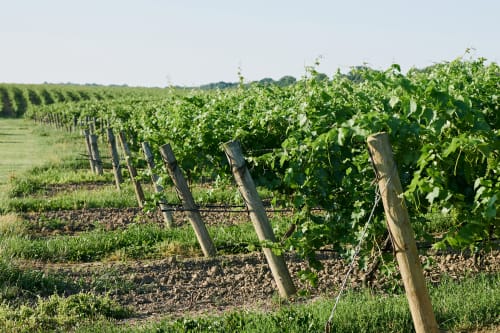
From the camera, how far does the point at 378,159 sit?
4090 millimetres

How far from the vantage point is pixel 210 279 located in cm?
757

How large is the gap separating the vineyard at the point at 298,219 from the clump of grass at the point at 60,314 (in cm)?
2

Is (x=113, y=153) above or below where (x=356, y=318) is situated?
above

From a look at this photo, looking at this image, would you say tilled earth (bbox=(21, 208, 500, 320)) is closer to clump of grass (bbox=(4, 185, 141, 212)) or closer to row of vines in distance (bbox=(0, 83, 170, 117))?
clump of grass (bbox=(4, 185, 141, 212))

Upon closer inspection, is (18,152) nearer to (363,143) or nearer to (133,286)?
(133,286)

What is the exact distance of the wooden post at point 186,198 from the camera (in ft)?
27.3

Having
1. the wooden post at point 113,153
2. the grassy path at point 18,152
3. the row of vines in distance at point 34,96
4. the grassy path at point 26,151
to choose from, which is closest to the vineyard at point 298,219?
the wooden post at point 113,153

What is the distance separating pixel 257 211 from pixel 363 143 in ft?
4.87

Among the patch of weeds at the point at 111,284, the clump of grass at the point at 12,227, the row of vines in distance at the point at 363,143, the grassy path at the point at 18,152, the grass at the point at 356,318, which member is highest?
the row of vines in distance at the point at 363,143

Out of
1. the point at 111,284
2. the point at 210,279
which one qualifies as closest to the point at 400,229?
the point at 210,279

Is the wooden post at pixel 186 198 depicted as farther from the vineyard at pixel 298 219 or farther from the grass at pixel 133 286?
the grass at pixel 133 286

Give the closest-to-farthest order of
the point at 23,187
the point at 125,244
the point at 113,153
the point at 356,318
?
the point at 356,318
the point at 125,244
the point at 113,153
the point at 23,187

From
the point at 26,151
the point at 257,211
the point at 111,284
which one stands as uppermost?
the point at 257,211

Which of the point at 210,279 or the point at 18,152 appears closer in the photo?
the point at 210,279
